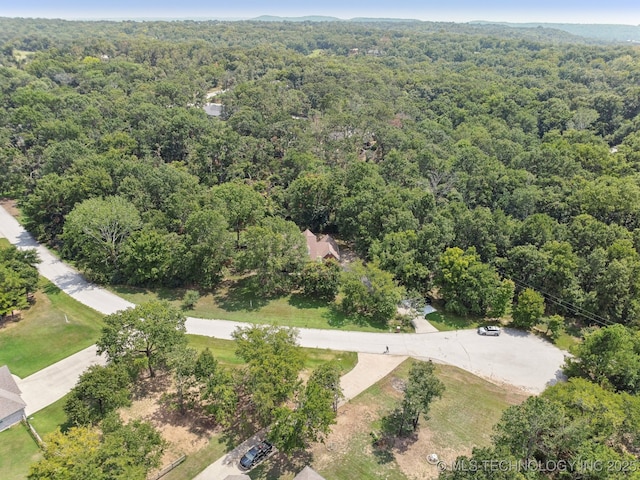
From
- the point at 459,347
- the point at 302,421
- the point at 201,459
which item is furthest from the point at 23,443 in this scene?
the point at 459,347

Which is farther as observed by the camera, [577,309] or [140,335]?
[577,309]

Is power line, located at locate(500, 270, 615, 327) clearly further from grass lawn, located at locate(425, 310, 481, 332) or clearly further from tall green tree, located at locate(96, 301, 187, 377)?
tall green tree, located at locate(96, 301, 187, 377)

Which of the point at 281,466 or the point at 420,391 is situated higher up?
the point at 420,391

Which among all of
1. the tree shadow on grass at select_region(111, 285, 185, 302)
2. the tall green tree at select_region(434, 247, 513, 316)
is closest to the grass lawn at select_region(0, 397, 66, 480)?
the tree shadow on grass at select_region(111, 285, 185, 302)

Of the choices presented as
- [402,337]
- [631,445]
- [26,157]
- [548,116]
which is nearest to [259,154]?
[26,157]

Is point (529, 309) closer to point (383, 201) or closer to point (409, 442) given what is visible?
point (409, 442)

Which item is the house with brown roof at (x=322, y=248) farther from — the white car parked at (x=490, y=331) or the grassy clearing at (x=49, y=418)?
the grassy clearing at (x=49, y=418)
